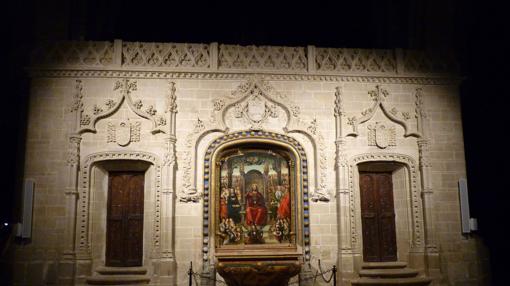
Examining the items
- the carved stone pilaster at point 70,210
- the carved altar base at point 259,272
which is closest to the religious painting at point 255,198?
the carved altar base at point 259,272

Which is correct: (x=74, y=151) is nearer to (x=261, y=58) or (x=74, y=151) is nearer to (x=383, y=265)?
(x=261, y=58)

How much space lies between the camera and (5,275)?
9.23 metres

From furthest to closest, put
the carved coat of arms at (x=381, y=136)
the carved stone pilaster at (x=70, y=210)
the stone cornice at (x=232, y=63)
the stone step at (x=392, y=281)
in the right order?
the carved coat of arms at (x=381, y=136)
the stone cornice at (x=232, y=63)
the stone step at (x=392, y=281)
the carved stone pilaster at (x=70, y=210)

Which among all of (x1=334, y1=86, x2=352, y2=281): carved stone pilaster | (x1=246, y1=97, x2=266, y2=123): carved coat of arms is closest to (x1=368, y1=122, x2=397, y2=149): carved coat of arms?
(x1=334, y1=86, x2=352, y2=281): carved stone pilaster

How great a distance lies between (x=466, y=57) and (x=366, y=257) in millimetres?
5666

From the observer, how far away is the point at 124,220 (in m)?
9.95

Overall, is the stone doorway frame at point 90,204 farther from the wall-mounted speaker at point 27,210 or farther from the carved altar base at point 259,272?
the carved altar base at point 259,272

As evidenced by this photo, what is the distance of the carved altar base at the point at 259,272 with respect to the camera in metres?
8.12

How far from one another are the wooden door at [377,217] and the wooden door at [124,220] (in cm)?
482

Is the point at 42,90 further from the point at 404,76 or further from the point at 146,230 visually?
the point at 404,76

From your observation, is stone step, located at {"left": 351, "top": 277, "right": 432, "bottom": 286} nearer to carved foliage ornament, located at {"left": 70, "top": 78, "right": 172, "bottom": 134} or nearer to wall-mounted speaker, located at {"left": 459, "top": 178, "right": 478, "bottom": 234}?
wall-mounted speaker, located at {"left": 459, "top": 178, "right": 478, "bottom": 234}

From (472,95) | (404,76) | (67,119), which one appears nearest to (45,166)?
(67,119)

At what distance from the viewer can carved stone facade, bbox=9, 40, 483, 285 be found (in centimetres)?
962

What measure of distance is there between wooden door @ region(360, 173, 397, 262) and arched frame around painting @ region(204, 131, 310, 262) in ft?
4.60
